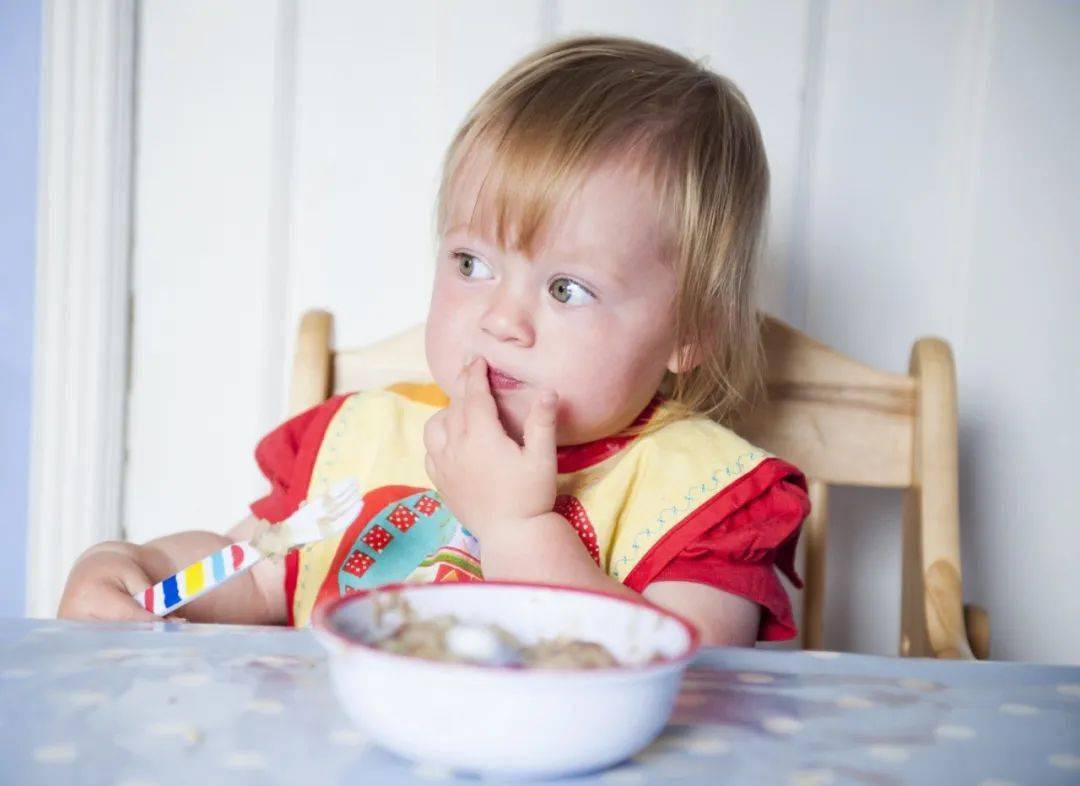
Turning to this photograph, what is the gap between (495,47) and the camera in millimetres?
1207

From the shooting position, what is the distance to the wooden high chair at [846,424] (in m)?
0.99

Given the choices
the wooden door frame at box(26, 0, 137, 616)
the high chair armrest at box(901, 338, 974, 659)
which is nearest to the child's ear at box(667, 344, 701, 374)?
the high chair armrest at box(901, 338, 974, 659)

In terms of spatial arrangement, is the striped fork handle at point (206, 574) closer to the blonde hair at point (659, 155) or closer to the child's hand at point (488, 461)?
the child's hand at point (488, 461)

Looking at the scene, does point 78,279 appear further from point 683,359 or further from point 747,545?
point 747,545

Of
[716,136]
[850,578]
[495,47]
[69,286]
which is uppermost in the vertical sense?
[495,47]

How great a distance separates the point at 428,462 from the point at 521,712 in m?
0.52

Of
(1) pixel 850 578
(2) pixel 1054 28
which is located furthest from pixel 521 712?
(2) pixel 1054 28

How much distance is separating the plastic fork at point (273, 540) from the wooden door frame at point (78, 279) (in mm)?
654

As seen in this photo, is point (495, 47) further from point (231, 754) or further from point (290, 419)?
point (231, 754)

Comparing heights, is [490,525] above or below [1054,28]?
below

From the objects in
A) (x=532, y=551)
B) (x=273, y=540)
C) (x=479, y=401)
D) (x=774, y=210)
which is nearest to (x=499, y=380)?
(x=479, y=401)

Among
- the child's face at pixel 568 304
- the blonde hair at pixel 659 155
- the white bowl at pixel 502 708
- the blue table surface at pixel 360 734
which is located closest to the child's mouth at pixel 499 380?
the child's face at pixel 568 304

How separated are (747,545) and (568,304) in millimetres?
236

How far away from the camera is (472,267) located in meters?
0.88
